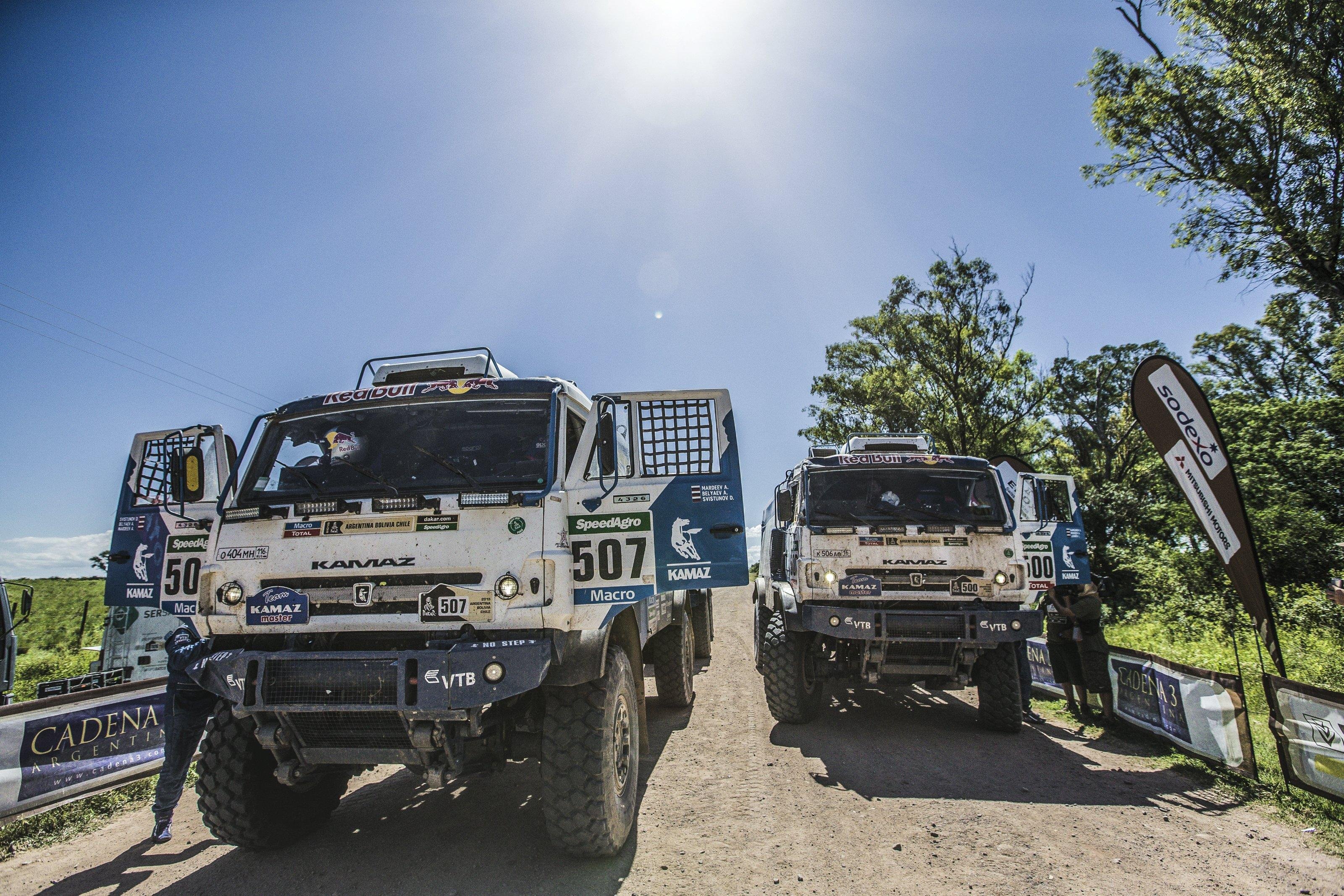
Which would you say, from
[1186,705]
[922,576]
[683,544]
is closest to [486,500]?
[683,544]

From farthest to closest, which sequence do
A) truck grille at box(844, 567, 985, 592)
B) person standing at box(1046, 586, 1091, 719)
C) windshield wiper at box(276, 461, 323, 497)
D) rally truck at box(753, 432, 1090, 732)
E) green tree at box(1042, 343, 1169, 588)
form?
green tree at box(1042, 343, 1169, 588) < person standing at box(1046, 586, 1091, 719) < truck grille at box(844, 567, 985, 592) < rally truck at box(753, 432, 1090, 732) < windshield wiper at box(276, 461, 323, 497)

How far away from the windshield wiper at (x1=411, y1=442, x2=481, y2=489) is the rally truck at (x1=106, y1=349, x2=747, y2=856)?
2 cm

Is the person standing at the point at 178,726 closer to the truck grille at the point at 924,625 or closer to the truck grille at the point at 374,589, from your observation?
the truck grille at the point at 374,589

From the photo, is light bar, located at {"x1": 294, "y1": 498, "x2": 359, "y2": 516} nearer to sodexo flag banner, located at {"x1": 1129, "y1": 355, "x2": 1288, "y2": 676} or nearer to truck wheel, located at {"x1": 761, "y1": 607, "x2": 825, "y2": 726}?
truck wheel, located at {"x1": 761, "y1": 607, "x2": 825, "y2": 726}

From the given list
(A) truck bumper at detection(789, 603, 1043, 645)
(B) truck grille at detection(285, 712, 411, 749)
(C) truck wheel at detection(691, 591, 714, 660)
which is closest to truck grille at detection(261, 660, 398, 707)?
(B) truck grille at detection(285, 712, 411, 749)

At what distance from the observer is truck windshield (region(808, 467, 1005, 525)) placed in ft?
22.3

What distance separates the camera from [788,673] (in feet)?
22.9

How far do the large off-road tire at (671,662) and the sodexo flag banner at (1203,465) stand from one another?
4.96 m

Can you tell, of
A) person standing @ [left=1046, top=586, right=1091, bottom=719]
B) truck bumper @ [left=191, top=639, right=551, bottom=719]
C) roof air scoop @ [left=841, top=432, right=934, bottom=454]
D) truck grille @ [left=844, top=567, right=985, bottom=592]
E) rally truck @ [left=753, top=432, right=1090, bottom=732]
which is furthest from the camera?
roof air scoop @ [left=841, top=432, right=934, bottom=454]

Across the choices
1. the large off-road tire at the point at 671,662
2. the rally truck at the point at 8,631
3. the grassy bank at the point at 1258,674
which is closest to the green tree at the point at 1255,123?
the grassy bank at the point at 1258,674

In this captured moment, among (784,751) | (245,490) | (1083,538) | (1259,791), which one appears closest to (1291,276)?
(1083,538)

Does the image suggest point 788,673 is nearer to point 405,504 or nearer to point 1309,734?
point 1309,734

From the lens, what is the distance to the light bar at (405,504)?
378 cm

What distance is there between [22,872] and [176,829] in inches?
33.8
